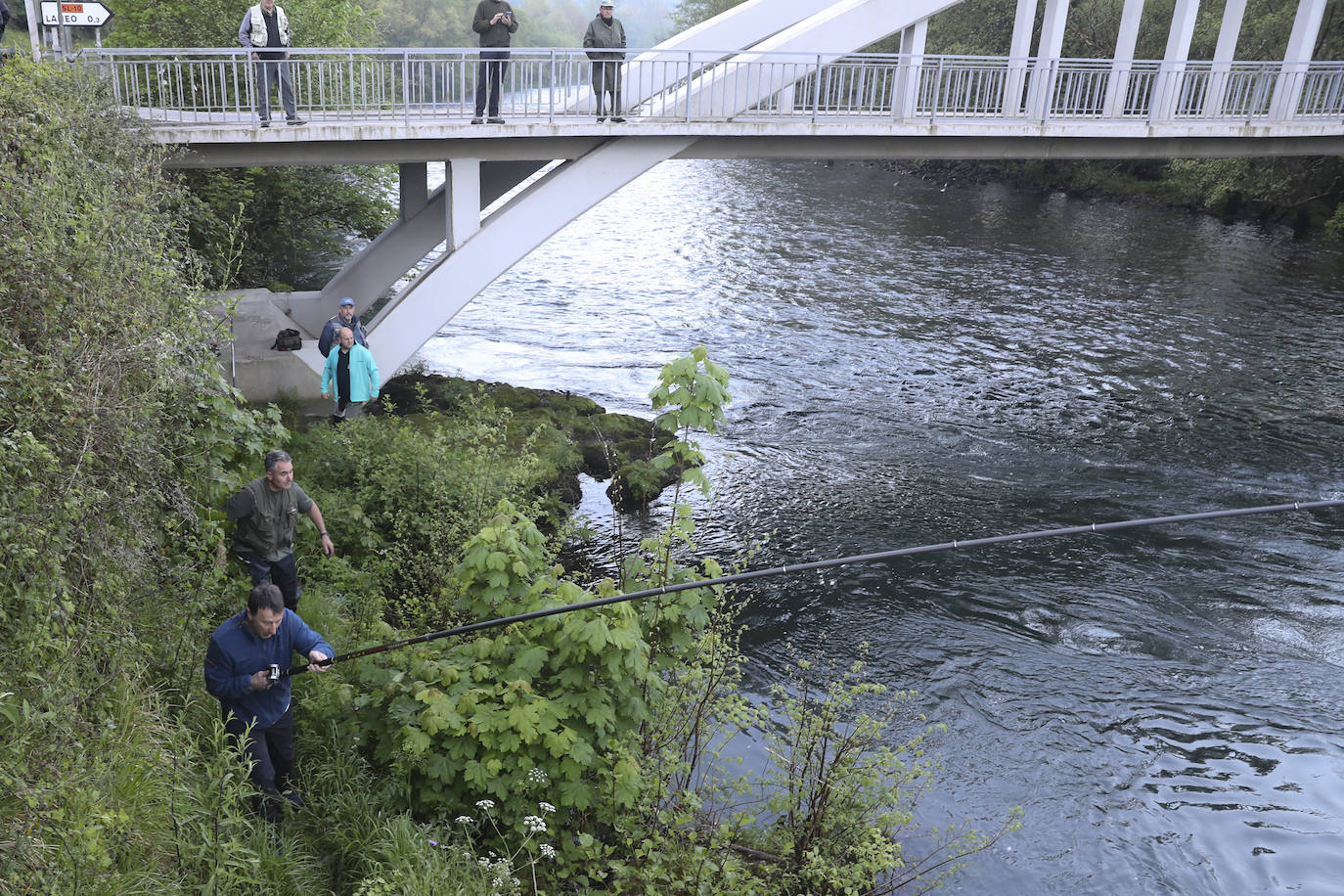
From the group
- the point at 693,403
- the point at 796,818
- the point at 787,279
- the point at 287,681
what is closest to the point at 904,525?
the point at 796,818

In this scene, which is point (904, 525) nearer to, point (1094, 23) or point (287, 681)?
point (287, 681)

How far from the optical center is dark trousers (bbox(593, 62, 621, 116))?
1258 centimetres

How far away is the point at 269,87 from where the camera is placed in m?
11.3

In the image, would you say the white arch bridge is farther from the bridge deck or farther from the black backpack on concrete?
the black backpack on concrete

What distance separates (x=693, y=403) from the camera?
5.49 metres

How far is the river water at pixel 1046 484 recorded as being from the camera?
7531mm

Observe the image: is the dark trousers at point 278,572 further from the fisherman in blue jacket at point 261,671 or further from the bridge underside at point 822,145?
the bridge underside at point 822,145

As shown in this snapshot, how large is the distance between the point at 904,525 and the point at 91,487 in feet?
28.3

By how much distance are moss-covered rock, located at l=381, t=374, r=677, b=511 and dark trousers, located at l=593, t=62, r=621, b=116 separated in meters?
3.73

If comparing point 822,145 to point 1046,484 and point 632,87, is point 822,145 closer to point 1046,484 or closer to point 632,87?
point 632,87

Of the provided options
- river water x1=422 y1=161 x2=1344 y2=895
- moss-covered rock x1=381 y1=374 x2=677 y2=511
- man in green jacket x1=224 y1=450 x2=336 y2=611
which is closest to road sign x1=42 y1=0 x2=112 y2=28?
moss-covered rock x1=381 y1=374 x2=677 y2=511

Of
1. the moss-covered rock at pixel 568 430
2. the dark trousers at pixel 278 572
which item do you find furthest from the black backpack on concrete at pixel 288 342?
the dark trousers at pixel 278 572

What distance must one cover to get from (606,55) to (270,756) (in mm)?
10278

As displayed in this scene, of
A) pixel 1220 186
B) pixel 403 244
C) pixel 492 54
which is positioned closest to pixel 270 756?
pixel 492 54
